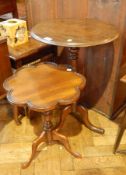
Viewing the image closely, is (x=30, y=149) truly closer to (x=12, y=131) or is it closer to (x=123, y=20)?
(x=12, y=131)

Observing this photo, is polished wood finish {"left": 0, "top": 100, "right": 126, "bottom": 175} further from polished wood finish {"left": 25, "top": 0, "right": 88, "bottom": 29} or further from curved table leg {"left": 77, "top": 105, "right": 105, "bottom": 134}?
polished wood finish {"left": 25, "top": 0, "right": 88, "bottom": 29}

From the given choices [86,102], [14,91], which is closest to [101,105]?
[86,102]

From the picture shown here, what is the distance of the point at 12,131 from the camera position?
1.82m

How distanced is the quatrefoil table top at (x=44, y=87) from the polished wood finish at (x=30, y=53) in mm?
174

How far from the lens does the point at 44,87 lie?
4.46 feet

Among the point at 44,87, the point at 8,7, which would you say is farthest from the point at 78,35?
the point at 8,7

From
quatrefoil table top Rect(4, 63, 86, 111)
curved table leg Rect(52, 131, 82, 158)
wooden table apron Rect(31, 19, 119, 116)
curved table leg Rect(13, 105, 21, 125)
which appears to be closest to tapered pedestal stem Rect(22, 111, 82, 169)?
curved table leg Rect(52, 131, 82, 158)

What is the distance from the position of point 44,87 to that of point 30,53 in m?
0.49

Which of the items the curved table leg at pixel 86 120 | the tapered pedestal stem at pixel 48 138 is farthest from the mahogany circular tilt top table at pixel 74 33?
the tapered pedestal stem at pixel 48 138

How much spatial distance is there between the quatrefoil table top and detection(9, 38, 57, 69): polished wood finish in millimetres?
174

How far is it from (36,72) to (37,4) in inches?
29.8

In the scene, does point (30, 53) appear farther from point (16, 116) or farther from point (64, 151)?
point (64, 151)

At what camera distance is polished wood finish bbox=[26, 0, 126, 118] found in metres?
1.46

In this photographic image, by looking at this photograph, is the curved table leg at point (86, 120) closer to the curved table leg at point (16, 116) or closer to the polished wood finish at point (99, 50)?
the polished wood finish at point (99, 50)
